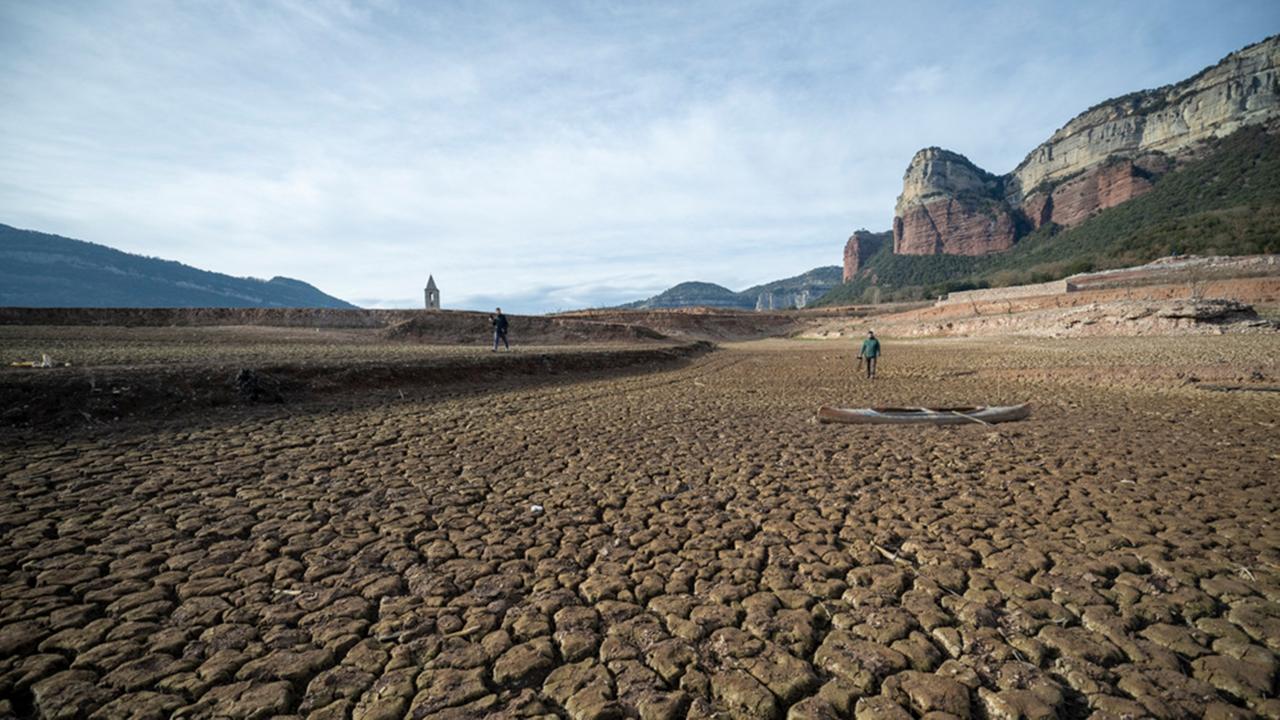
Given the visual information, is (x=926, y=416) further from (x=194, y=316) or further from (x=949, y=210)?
(x=949, y=210)

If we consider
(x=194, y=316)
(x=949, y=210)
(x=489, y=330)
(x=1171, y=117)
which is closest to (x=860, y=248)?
(x=949, y=210)

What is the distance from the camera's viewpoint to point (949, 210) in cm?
13250

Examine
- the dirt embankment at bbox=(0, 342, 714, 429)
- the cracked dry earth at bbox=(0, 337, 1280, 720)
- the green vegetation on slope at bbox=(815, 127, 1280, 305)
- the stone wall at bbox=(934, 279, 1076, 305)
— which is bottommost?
the cracked dry earth at bbox=(0, 337, 1280, 720)

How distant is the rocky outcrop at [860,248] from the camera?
162m

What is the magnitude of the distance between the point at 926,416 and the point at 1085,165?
152 m

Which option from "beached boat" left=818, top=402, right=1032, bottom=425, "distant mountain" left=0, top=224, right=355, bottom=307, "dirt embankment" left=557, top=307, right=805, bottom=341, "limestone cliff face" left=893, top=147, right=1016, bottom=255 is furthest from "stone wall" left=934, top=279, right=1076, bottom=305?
"distant mountain" left=0, top=224, right=355, bottom=307

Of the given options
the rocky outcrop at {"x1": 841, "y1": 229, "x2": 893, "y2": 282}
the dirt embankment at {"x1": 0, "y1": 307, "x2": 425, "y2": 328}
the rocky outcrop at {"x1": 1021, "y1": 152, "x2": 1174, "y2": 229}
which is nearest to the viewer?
the dirt embankment at {"x1": 0, "y1": 307, "x2": 425, "y2": 328}

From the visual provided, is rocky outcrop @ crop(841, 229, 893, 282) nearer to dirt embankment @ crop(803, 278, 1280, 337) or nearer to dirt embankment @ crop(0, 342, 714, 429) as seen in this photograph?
dirt embankment @ crop(803, 278, 1280, 337)

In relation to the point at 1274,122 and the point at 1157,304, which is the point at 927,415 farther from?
the point at 1274,122

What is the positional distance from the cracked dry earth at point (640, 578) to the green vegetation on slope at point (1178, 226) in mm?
64866

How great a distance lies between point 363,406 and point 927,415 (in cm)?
1011

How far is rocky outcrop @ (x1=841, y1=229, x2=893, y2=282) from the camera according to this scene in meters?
162

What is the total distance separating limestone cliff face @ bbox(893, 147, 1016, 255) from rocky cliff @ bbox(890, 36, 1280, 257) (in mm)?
272

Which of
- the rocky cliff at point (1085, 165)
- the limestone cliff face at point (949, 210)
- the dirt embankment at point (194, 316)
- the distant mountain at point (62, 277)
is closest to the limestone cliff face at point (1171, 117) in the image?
the rocky cliff at point (1085, 165)
